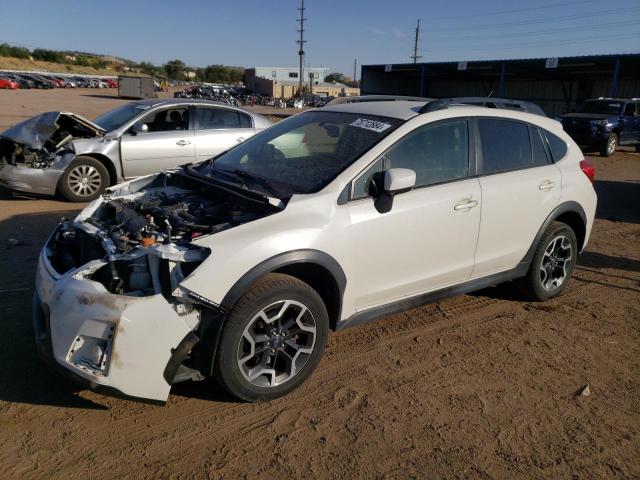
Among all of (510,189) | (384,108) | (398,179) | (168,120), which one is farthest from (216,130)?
(398,179)

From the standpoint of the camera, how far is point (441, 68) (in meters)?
34.7

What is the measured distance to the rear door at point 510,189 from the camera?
162 inches

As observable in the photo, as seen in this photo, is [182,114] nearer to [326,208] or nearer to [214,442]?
[326,208]

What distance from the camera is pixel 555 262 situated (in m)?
4.84

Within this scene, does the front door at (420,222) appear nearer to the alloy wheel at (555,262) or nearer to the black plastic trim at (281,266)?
the black plastic trim at (281,266)

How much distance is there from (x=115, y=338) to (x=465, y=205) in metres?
2.63

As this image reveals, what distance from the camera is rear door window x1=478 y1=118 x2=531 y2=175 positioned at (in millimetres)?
4168

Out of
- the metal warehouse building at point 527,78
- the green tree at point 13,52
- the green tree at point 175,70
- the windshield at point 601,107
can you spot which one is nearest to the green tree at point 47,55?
the green tree at point 13,52

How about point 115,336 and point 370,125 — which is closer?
point 115,336

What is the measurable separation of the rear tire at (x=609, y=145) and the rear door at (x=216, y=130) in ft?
46.6

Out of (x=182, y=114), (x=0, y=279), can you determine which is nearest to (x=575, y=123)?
(x=182, y=114)

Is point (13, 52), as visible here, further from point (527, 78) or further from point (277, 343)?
point (277, 343)

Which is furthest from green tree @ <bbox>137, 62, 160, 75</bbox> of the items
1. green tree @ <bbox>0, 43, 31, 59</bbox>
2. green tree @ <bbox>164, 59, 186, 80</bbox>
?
green tree @ <bbox>0, 43, 31, 59</bbox>

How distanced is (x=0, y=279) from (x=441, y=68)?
3418 cm
